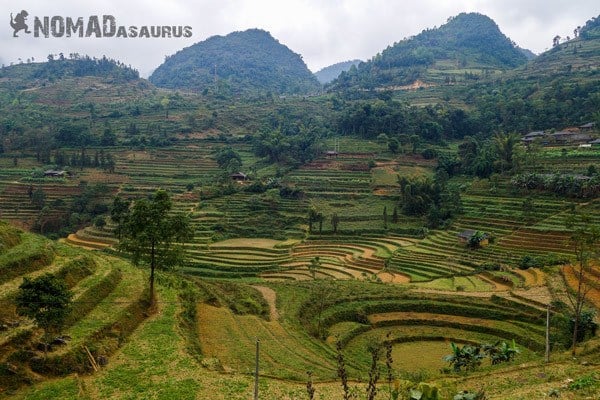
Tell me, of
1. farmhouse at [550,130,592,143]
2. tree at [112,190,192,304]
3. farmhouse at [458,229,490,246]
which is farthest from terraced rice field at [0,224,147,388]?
farmhouse at [550,130,592,143]

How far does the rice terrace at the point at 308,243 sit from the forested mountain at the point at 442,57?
935cm

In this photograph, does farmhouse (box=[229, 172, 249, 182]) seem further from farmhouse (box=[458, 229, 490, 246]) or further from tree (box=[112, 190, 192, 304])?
tree (box=[112, 190, 192, 304])

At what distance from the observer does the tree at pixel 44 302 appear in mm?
12609

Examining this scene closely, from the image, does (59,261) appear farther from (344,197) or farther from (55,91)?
(55,91)

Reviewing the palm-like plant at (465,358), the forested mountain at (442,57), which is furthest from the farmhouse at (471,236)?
the forested mountain at (442,57)

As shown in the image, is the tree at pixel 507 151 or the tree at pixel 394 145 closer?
the tree at pixel 507 151

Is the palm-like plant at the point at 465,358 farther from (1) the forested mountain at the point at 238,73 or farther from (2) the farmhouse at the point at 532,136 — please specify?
(1) the forested mountain at the point at 238,73

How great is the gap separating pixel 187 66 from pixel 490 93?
435 ft

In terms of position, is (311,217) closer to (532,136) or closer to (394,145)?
(394,145)

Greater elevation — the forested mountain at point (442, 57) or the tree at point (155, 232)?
the forested mountain at point (442, 57)

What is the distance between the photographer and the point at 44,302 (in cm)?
1266

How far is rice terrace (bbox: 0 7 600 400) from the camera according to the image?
13570mm

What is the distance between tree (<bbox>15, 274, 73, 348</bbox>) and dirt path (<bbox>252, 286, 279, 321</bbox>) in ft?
36.3

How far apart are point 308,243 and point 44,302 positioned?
29.7 metres
